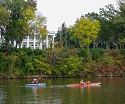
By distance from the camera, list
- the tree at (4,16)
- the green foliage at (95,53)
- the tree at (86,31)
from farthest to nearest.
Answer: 1. the green foliage at (95,53)
2. the tree at (86,31)
3. the tree at (4,16)

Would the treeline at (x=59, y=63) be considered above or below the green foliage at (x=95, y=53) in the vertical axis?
below

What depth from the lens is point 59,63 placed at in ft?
283

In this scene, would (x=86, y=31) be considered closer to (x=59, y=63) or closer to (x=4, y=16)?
(x=59, y=63)

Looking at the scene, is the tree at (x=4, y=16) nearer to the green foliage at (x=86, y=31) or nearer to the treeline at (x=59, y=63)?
the treeline at (x=59, y=63)

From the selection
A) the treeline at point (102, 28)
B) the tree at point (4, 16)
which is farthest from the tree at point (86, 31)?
the tree at point (4, 16)

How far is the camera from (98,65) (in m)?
89.2

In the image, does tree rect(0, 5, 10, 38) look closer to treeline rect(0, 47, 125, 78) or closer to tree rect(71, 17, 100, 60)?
treeline rect(0, 47, 125, 78)

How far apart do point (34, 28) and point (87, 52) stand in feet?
45.7

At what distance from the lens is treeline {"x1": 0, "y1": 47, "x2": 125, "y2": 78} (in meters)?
82.1

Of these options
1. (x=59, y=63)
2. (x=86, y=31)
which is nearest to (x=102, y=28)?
(x=86, y=31)

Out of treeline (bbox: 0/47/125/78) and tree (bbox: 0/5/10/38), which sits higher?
tree (bbox: 0/5/10/38)

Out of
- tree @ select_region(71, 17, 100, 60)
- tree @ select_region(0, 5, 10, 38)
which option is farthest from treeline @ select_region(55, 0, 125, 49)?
tree @ select_region(0, 5, 10, 38)

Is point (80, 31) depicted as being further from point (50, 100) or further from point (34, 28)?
point (50, 100)

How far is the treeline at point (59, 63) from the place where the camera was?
8206 cm
